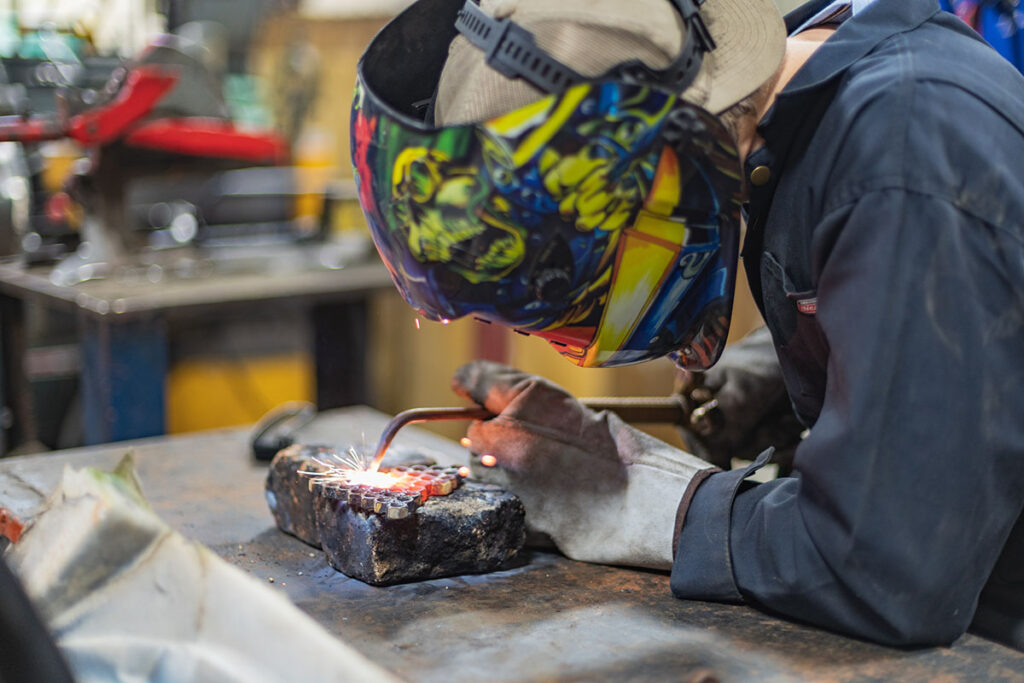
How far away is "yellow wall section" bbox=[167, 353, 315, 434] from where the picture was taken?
378 centimetres

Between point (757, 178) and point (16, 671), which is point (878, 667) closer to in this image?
point (757, 178)

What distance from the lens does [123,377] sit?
2.79 m

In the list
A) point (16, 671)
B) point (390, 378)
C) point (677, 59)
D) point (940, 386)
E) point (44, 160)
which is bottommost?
point (390, 378)

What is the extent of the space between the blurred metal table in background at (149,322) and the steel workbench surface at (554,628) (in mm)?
1236

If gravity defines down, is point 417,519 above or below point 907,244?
below

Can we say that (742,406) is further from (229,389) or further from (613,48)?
(229,389)

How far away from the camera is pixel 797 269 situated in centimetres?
128

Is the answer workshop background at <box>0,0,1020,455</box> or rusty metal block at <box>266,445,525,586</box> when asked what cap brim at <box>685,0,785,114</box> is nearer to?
rusty metal block at <box>266,445,525,586</box>

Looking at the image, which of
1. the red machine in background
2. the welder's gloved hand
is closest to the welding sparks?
the welder's gloved hand

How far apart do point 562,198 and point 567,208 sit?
0.01 metres

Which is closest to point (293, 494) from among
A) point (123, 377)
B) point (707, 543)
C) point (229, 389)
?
point (707, 543)

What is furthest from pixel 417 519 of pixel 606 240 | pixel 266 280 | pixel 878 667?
pixel 266 280

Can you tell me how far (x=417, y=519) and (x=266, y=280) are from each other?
2.13 metres

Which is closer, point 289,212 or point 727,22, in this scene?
point 727,22
